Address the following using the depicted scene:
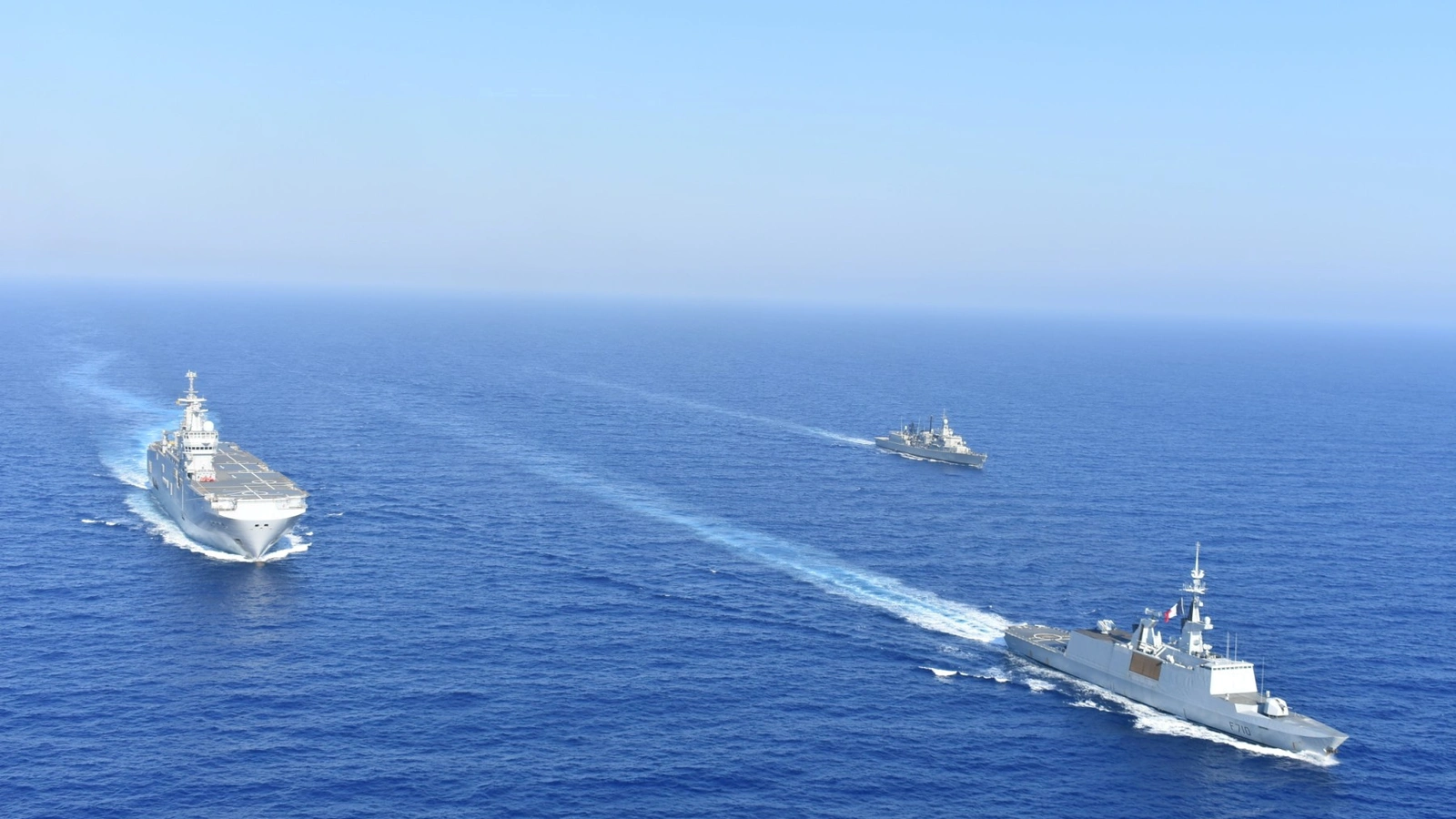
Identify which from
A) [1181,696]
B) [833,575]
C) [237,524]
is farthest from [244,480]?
[1181,696]

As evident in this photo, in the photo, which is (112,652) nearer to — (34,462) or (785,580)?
(785,580)

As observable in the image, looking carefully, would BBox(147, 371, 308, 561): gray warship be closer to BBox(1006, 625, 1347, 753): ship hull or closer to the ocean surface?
the ocean surface

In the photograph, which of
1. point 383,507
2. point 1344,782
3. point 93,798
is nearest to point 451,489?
point 383,507

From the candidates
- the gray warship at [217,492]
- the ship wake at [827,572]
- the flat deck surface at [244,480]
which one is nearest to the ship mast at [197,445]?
the gray warship at [217,492]

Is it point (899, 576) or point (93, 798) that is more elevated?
point (899, 576)

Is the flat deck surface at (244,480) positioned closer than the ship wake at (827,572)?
No

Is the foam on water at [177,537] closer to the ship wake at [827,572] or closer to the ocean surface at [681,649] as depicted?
the ocean surface at [681,649]

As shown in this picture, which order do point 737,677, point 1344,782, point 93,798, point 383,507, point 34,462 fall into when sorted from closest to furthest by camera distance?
point 93,798 → point 1344,782 → point 737,677 → point 383,507 → point 34,462

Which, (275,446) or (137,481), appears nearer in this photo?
(137,481)

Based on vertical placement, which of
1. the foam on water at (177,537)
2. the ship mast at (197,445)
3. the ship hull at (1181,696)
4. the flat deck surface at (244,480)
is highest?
the ship mast at (197,445)
